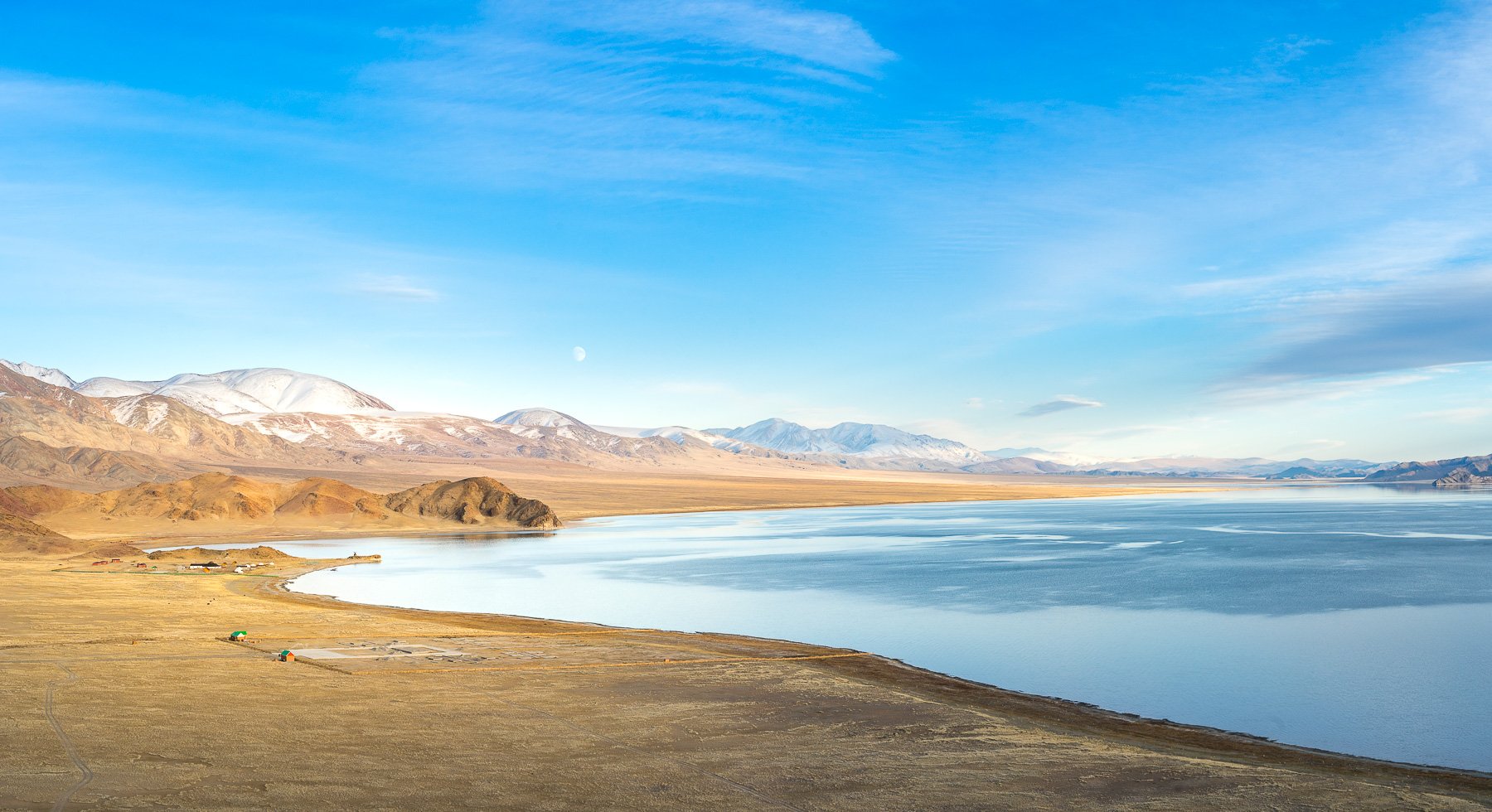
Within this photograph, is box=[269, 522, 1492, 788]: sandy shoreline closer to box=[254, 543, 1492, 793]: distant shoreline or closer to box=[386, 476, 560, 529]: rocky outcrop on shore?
box=[254, 543, 1492, 793]: distant shoreline

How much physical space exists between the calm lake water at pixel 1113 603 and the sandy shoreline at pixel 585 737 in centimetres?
372

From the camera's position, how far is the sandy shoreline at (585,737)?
13.5 m

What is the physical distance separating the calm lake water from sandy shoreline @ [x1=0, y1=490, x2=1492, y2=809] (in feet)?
12.2

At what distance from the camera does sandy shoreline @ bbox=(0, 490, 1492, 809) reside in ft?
44.2

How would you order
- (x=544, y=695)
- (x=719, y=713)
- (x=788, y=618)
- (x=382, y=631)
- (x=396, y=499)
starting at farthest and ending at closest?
1. (x=396, y=499)
2. (x=788, y=618)
3. (x=382, y=631)
4. (x=544, y=695)
5. (x=719, y=713)

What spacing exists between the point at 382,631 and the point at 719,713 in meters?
15.9

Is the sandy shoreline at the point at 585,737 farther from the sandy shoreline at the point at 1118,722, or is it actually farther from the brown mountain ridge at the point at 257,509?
the brown mountain ridge at the point at 257,509

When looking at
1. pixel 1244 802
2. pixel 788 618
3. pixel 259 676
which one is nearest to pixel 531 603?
pixel 788 618

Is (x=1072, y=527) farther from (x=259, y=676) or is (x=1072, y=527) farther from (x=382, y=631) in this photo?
(x=259, y=676)

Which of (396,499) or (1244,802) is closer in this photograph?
(1244,802)

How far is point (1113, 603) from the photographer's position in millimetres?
41062

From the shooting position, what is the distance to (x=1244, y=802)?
13875 millimetres

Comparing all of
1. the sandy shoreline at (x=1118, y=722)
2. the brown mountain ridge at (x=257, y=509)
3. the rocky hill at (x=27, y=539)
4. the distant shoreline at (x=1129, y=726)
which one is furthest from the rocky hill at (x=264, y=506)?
the distant shoreline at (x=1129, y=726)

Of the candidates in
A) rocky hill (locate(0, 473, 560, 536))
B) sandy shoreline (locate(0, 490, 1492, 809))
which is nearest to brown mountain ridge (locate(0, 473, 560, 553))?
rocky hill (locate(0, 473, 560, 536))
